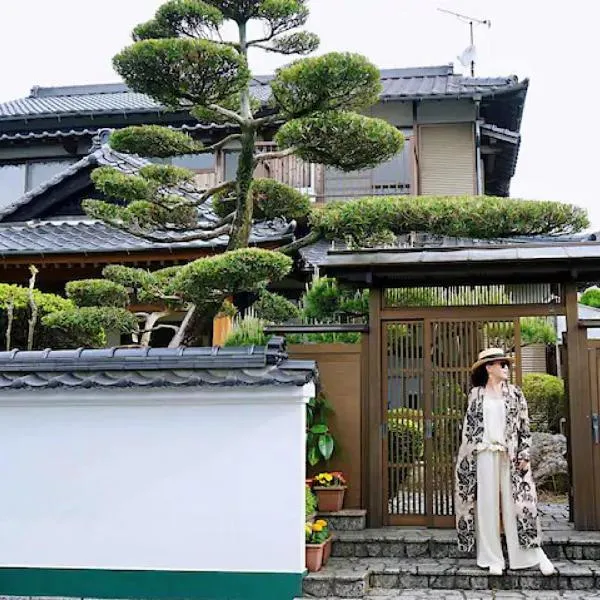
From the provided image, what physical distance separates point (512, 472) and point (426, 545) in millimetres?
1147

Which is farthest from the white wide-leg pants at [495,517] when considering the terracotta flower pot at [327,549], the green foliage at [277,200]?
the green foliage at [277,200]

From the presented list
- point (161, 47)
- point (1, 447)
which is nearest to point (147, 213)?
point (161, 47)

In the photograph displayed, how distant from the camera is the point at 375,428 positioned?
813 cm

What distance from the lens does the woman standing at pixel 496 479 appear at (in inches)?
271

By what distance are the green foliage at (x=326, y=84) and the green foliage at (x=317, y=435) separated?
2.81m

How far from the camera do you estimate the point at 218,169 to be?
15609 mm

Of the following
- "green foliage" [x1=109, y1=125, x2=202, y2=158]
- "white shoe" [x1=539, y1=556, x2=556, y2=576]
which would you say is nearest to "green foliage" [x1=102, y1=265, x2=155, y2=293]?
"green foliage" [x1=109, y1=125, x2=202, y2=158]

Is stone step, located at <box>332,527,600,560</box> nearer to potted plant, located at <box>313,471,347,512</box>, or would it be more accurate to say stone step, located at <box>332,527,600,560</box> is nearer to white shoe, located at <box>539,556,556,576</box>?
potted plant, located at <box>313,471,347,512</box>

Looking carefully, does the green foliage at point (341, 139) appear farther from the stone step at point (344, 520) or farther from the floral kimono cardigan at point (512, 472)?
the stone step at point (344, 520)

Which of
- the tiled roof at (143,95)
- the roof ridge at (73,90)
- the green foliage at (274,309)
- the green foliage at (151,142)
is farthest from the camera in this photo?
the roof ridge at (73,90)

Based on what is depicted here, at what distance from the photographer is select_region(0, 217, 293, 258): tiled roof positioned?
10320 mm

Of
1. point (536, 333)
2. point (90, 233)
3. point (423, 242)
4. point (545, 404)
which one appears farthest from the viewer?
point (423, 242)

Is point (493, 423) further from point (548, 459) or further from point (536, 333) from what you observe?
point (536, 333)

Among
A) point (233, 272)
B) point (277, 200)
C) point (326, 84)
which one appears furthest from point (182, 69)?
point (277, 200)
